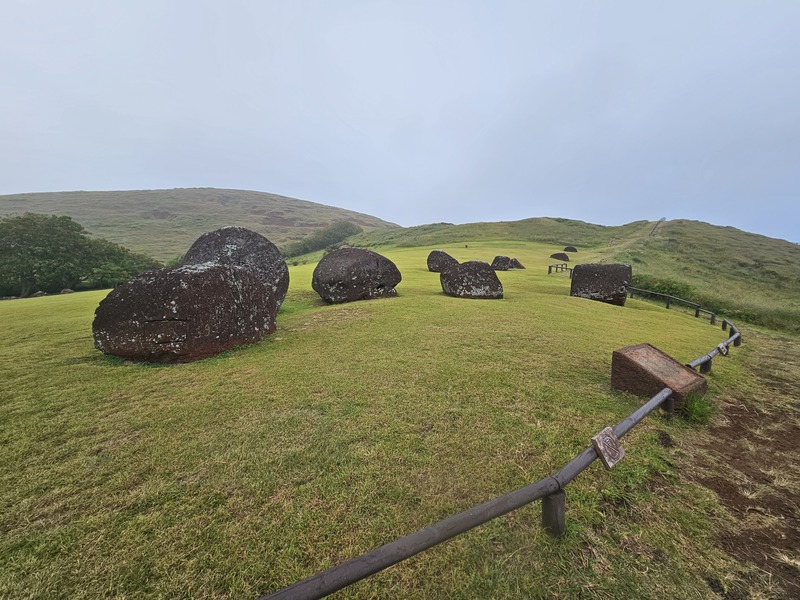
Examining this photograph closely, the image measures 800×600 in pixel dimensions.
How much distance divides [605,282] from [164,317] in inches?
757

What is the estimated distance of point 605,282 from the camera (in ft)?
58.4

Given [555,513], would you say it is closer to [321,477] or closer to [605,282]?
[321,477]

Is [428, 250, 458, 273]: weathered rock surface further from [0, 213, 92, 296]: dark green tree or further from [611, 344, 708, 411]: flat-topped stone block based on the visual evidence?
[0, 213, 92, 296]: dark green tree

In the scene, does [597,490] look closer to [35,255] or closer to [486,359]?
[486,359]

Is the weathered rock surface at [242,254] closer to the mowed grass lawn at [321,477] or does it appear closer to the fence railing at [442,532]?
the mowed grass lawn at [321,477]

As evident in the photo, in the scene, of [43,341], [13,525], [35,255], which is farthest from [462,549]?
[35,255]

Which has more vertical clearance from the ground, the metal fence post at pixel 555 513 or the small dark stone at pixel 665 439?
the metal fence post at pixel 555 513

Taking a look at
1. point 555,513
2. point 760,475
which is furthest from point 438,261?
point 555,513

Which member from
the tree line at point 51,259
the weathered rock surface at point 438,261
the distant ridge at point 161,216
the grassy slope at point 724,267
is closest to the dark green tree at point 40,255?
the tree line at point 51,259

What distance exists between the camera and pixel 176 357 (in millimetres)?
7609

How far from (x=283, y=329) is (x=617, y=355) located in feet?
29.6

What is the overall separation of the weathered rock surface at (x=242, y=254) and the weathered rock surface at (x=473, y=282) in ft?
27.6

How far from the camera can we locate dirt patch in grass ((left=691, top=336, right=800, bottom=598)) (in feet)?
10.0

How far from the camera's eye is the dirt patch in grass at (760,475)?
10.0 feet
